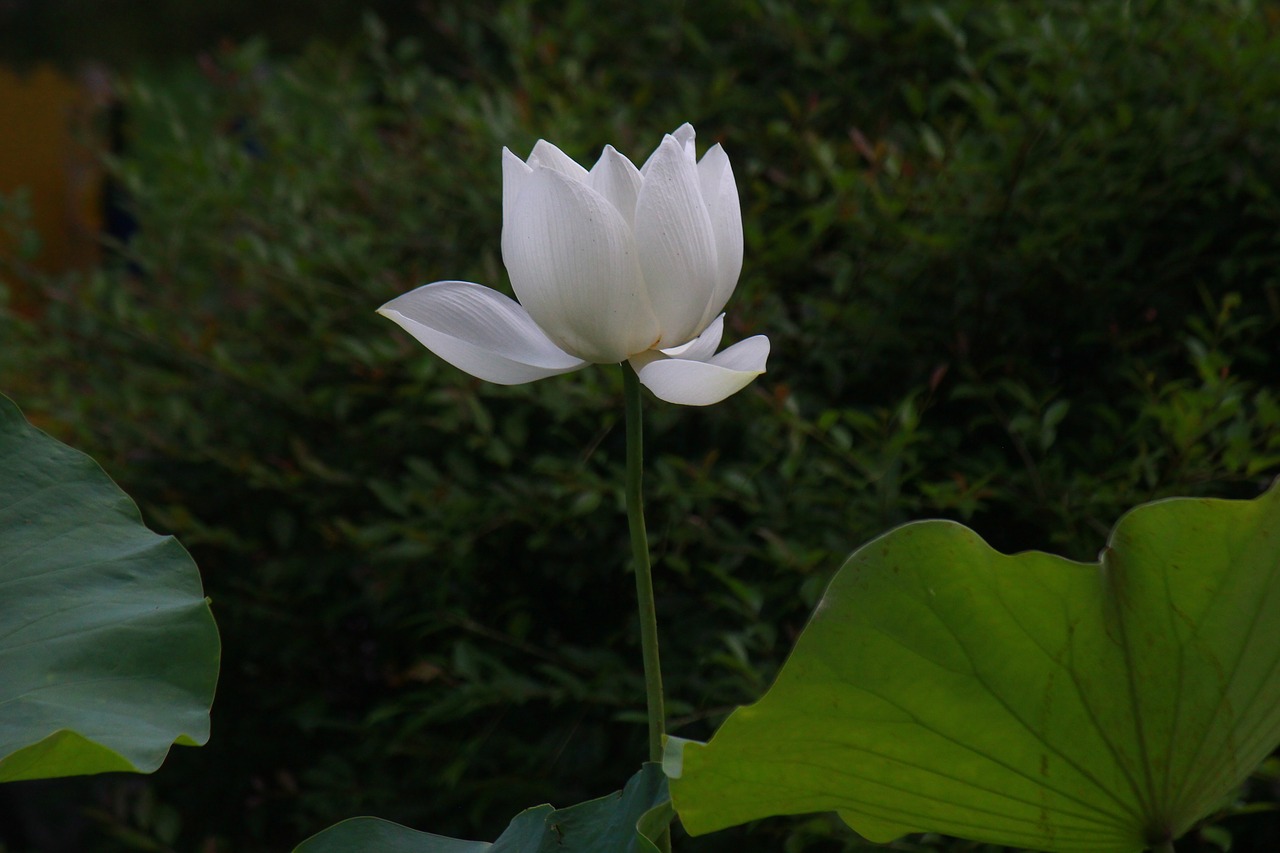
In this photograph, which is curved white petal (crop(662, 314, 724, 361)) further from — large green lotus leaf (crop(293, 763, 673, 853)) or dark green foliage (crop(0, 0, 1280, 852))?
dark green foliage (crop(0, 0, 1280, 852))

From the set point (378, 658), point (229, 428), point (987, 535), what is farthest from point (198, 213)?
point (987, 535)

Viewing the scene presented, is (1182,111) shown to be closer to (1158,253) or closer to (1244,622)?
(1158,253)

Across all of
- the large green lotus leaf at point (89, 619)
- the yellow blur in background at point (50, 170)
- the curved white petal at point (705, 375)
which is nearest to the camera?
the curved white petal at point (705, 375)

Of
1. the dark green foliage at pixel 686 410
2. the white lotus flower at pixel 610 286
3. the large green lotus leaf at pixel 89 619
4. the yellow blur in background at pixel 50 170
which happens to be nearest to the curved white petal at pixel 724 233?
the white lotus flower at pixel 610 286

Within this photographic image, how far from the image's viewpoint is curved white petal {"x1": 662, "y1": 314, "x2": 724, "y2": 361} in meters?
0.53

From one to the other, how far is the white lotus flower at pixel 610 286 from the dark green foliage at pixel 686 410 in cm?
50

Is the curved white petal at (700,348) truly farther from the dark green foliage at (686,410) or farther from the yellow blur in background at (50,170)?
the yellow blur in background at (50,170)

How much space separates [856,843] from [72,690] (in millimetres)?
627

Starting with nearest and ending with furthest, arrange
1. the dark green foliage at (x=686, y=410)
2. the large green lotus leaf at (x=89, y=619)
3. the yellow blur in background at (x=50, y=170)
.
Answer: the large green lotus leaf at (x=89, y=619) → the dark green foliage at (x=686, y=410) → the yellow blur in background at (x=50, y=170)

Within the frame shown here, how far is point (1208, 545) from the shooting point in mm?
487

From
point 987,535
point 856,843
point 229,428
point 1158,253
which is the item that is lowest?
point 856,843

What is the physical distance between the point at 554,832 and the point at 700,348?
25 centimetres

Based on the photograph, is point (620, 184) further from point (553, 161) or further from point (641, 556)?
point (641, 556)

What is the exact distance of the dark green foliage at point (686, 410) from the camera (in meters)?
1.12
